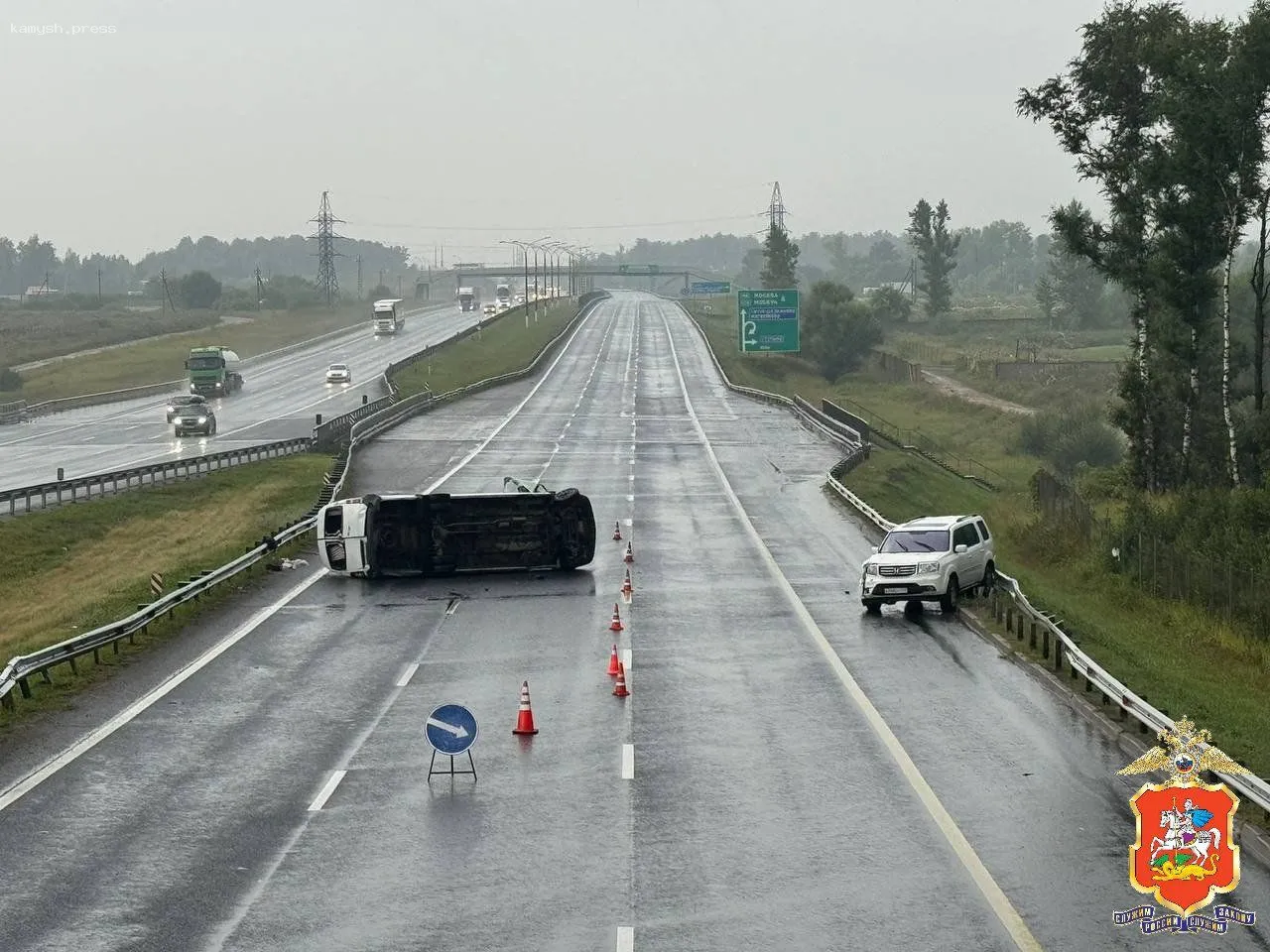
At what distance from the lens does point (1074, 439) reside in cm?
9394

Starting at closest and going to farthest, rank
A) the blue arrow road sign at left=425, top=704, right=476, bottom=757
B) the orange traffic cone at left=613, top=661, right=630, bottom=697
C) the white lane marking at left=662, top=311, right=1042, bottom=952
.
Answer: the white lane marking at left=662, top=311, right=1042, bottom=952 < the blue arrow road sign at left=425, top=704, right=476, bottom=757 < the orange traffic cone at left=613, top=661, right=630, bottom=697

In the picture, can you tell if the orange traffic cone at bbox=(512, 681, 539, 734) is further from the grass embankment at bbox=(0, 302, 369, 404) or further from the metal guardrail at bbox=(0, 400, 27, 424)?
the grass embankment at bbox=(0, 302, 369, 404)

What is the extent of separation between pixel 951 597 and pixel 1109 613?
6.19 metres

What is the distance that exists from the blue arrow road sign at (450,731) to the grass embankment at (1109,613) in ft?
32.6

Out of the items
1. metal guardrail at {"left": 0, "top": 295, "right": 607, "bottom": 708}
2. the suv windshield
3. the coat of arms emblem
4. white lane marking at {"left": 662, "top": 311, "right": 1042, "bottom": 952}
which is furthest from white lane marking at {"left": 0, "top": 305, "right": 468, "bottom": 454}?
the coat of arms emblem

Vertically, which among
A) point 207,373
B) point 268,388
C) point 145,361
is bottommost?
point 268,388

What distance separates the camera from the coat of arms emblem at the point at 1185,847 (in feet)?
45.6

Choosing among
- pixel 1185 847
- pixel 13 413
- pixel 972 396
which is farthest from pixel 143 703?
pixel 972 396

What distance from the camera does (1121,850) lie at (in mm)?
17953

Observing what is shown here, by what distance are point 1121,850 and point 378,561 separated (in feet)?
82.1

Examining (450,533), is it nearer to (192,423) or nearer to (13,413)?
(192,423)

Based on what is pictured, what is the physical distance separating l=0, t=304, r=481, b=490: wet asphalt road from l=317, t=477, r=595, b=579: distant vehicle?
29949 millimetres

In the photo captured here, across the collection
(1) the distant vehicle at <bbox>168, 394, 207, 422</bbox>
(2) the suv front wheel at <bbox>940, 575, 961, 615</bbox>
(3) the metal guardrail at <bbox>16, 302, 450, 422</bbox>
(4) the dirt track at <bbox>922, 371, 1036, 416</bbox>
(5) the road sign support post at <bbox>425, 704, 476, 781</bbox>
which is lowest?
(4) the dirt track at <bbox>922, 371, 1036, 416</bbox>

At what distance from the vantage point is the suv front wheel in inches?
1402
